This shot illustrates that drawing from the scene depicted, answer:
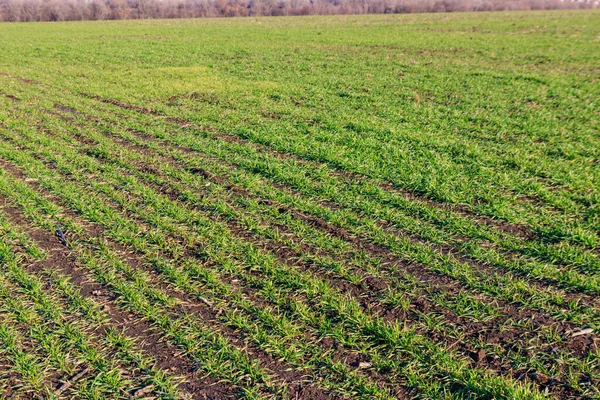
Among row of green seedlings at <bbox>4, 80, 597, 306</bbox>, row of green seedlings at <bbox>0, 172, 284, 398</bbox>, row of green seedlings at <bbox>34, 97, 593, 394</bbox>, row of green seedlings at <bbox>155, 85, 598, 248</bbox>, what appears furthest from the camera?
row of green seedlings at <bbox>155, 85, 598, 248</bbox>

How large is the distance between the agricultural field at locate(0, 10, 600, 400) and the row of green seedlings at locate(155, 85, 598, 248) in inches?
1.5

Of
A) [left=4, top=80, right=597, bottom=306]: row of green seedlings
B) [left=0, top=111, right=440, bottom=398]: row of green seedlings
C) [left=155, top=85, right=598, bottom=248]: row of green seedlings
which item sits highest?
[left=155, top=85, right=598, bottom=248]: row of green seedlings

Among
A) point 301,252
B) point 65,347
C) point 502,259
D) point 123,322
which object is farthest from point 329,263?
point 65,347

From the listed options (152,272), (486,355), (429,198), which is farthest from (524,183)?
(152,272)

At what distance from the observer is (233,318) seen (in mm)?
3746

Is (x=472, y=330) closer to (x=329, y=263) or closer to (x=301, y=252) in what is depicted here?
(x=329, y=263)

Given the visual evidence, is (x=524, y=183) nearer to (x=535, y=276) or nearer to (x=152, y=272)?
(x=535, y=276)

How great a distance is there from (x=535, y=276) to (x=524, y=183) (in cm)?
235

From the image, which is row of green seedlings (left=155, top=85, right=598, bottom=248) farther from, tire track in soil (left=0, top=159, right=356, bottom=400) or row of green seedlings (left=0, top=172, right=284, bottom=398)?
row of green seedlings (left=0, top=172, right=284, bottom=398)

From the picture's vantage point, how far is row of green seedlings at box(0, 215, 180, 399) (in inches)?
123

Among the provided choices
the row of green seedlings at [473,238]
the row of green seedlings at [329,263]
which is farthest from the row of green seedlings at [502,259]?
the row of green seedlings at [329,263]

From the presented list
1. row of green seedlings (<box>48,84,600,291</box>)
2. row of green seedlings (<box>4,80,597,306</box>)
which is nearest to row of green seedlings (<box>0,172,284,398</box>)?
row of green seedlings (<box>4,80,597,306</box>)

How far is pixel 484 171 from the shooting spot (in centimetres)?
662

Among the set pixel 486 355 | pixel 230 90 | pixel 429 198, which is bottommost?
pixel 486 355
